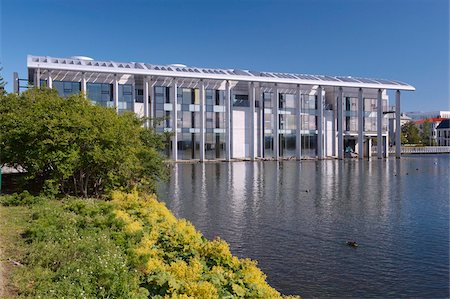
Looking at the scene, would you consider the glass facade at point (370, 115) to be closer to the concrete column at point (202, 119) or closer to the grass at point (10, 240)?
the concrete column at point (202, 119)

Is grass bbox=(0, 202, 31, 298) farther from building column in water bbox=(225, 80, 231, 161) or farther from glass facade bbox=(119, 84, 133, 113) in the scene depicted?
building column in water bbox=(225, 80, 231, 161)

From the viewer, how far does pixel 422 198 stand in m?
23.0

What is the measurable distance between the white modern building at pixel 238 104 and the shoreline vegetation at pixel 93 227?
100ft

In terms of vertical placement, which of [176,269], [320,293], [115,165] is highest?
[115,165]

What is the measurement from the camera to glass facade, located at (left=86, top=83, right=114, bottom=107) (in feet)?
168

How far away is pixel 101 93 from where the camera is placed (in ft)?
170

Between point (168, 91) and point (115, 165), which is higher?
point (168, 91)

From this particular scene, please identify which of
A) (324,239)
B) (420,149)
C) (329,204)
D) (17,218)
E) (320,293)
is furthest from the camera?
(420,149)

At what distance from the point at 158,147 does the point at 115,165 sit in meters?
5.41

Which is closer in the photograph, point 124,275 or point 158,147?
point 124,275

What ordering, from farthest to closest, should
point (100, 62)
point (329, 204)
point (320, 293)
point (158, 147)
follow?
point (100, 62), point (158, 147), point (329, 204), point (320, 293)

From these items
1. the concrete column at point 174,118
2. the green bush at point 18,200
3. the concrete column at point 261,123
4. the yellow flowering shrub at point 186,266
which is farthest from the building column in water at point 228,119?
the yellow flowering shrub at point 186,266

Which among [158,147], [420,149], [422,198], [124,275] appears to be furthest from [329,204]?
[420,149]

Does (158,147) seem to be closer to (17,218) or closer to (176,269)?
(17,218)
